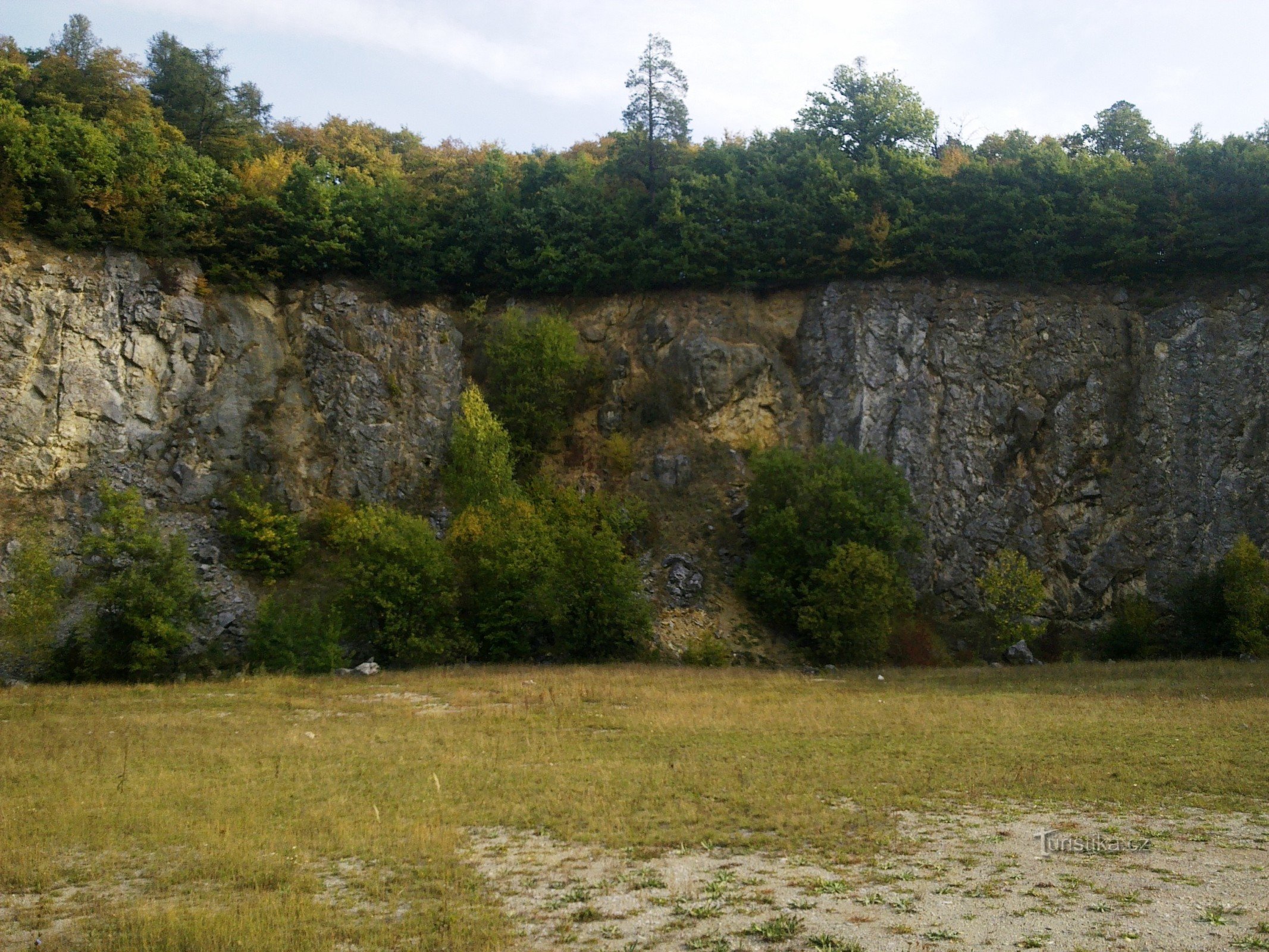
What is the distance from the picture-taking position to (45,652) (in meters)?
32.9

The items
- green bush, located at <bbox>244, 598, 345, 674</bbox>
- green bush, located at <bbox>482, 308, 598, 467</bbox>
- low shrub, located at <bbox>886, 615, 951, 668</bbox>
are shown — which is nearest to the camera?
green bush, located at <bbox>244, 598, 345, 674</bbox>

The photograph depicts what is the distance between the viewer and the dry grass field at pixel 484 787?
10.4 metres

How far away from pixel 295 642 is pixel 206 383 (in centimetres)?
1489

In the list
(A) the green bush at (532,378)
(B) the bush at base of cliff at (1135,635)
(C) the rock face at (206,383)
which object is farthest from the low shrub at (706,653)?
(C) the rock face at (206,383)

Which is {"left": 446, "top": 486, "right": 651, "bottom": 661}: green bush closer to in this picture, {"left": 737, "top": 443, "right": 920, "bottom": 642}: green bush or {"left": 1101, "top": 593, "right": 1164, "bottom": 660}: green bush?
{"left": 737, "top": 443, "right": 920, "bottom": 642}: green bush

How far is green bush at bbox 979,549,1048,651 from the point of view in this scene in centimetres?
3838

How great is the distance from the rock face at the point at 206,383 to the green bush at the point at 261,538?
181 cm

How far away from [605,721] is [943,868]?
13404 millimetres

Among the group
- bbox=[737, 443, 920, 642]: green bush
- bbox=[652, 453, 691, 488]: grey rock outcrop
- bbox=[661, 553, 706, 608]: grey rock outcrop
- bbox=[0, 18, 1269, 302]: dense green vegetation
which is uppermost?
bbox=[0, 18, 1269, 302]: dense green vegetation

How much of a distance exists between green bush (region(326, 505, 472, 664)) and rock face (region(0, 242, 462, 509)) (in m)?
7.53

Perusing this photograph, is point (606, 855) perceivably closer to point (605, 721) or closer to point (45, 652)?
point (605, 721)

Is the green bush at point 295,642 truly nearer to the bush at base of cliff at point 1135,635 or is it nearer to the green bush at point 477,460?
the green bush at point 477,460

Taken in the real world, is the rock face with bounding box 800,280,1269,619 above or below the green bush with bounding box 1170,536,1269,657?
above

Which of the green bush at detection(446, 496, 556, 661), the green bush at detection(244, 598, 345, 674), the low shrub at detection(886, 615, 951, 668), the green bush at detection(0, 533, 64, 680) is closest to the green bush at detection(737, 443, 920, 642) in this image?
the low shrub at detection(886, 615, 951, 668)
